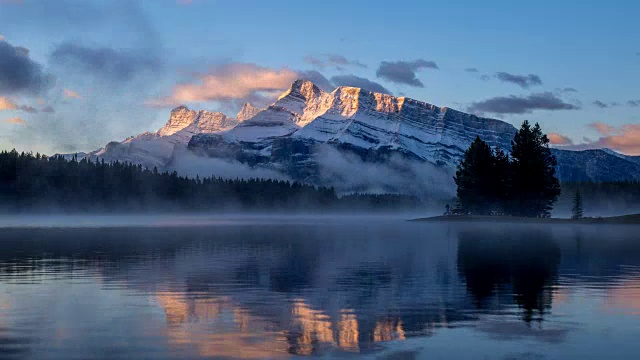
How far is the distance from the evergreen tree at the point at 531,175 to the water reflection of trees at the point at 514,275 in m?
91.4

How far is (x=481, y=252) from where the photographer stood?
58469 millimetres

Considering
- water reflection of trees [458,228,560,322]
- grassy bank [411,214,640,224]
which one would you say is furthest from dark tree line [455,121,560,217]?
water reflection of trees [458,228,560,322]

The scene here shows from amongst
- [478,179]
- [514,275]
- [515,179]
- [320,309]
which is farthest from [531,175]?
[320,309]

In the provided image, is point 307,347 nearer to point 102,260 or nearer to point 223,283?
point 223,283

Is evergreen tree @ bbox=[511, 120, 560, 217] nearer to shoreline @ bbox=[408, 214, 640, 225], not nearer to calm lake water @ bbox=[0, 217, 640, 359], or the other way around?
shoreline @ bbox=[408, 214, 640, 225]

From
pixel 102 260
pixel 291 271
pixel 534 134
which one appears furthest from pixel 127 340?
pixel 534 134

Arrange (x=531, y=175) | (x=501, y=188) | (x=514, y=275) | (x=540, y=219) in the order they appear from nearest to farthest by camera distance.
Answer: (x=514, y=275)
(x=540, y=219)
(x=531, y=175)
(x=501, y=188)

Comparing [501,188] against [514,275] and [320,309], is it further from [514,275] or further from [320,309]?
[320,309]

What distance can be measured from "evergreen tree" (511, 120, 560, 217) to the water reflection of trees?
300 feet

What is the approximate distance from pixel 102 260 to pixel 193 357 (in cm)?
3265

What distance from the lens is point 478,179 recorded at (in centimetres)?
15988

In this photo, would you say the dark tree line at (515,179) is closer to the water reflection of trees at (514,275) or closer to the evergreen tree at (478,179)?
the evergreen tree at (478,179)

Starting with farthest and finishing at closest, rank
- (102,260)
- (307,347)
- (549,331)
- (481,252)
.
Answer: (481,252) → (102,260) → (549,331) → (307,347)

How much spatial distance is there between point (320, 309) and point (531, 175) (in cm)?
13073
